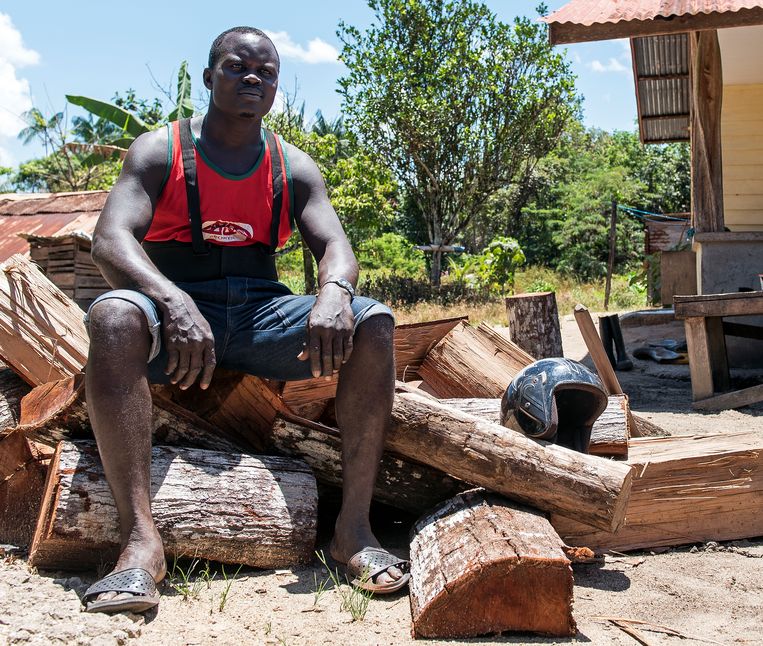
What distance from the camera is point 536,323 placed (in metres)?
5.43

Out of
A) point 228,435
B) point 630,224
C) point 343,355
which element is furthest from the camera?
point 630,224

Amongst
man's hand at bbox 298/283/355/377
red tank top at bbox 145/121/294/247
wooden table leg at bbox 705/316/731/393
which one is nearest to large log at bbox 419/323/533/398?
red tank top at bbox 145/121/294/247

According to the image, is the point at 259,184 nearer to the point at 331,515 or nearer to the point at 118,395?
the point at 118,395

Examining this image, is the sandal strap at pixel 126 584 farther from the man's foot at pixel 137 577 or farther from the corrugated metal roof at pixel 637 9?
the corrugated metal roof at pixel 637 9

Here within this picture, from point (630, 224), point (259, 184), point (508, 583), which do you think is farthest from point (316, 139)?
point (508, 583)

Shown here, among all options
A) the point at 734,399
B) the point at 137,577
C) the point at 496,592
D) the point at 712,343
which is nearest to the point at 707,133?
the point at 712,343

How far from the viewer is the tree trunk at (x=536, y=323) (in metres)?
5.42

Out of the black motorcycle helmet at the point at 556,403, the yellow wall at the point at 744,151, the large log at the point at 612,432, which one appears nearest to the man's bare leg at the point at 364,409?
the black motorcycle helmet at the point at 556,403

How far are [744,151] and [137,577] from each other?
9618 millimetres

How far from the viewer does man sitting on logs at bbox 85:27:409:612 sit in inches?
101

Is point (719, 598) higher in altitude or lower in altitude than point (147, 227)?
lower

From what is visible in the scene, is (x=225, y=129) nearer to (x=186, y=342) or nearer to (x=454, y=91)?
(x=186, y=342)

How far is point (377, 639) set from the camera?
230 cm

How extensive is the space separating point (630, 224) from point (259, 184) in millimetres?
22175
